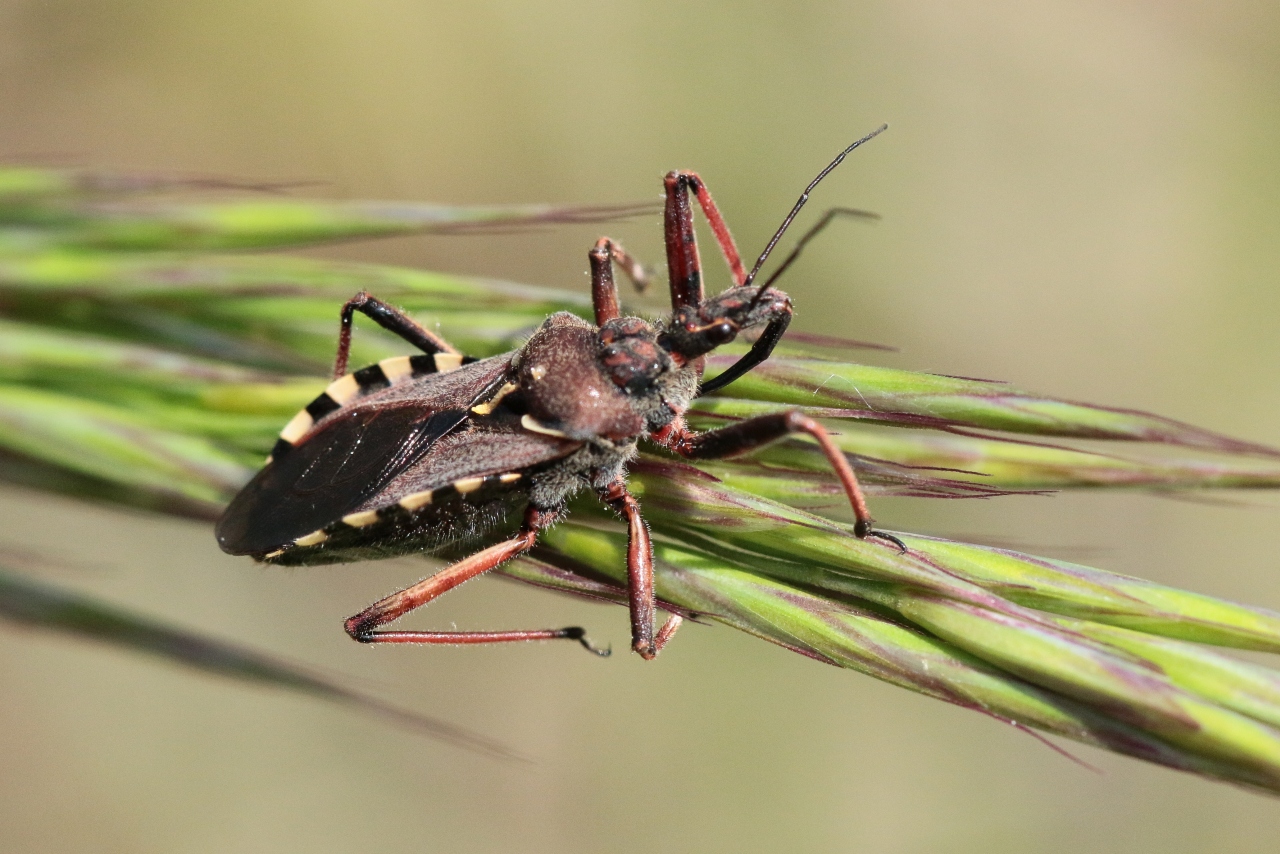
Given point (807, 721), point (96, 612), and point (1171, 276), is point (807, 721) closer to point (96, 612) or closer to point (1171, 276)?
point (1171, 276)

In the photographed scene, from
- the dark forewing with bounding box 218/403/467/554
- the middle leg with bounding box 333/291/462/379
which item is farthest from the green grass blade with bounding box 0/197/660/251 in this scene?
the dark forewing with bounding box 218/403/467/554

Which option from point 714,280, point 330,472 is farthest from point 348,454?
point 714,280

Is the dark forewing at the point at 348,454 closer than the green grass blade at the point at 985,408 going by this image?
No

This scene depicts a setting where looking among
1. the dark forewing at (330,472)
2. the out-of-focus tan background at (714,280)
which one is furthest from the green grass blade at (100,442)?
the out-of-focus tan background at (714,280)

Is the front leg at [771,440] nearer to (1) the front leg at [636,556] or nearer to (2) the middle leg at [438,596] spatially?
(1) the front leg at [636,556]

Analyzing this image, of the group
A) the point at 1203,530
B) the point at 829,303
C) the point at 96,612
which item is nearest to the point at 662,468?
the point at 96,612

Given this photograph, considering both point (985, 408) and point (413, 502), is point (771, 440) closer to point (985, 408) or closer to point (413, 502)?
point (985, 408)
